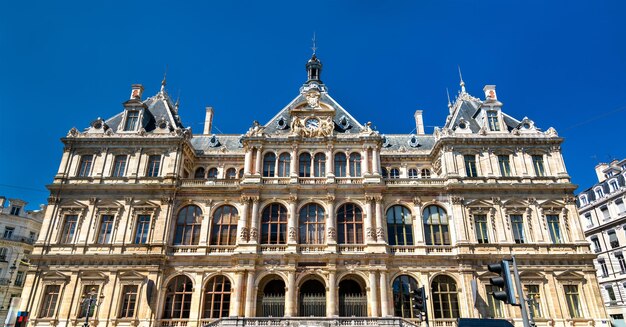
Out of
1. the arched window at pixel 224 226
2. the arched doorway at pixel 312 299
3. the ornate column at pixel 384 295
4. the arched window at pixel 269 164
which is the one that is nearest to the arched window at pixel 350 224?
the ornate column at pixel 384 295

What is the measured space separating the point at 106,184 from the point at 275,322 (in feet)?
60.2

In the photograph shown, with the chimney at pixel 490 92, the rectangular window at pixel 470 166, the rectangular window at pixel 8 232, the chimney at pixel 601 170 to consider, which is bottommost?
the rectangular window at pixel 8 232

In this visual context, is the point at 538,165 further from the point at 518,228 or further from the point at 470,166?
the point at 518,228

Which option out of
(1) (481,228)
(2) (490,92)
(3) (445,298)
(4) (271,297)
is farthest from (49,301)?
(2) (490,92)

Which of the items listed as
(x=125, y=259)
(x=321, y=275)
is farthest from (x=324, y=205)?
(x=125, y=259)

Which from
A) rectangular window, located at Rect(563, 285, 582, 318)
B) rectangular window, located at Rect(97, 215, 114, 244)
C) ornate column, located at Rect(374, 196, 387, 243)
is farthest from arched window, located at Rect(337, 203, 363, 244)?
rectangular window, located at Rect(97, 215, 114, 244)

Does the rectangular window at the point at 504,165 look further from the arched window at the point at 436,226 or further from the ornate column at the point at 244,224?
the ornate column at the point at 244,224

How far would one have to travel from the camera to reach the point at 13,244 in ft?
159

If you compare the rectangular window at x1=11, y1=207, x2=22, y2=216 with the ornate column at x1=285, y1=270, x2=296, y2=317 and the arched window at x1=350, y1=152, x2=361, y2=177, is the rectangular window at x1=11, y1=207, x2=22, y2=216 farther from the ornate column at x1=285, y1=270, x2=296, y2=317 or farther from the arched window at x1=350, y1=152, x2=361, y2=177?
the arched window at x1=350, y1=152, x2=361, y2=177

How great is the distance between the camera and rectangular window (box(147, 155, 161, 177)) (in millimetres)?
34438

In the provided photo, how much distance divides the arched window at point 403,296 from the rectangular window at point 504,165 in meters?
12.6

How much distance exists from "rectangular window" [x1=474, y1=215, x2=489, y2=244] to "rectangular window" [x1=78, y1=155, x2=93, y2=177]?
108ft

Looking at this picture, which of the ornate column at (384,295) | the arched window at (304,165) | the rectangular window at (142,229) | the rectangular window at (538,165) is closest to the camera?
the ornate column at (384,295)

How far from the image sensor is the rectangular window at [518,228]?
31511mm
